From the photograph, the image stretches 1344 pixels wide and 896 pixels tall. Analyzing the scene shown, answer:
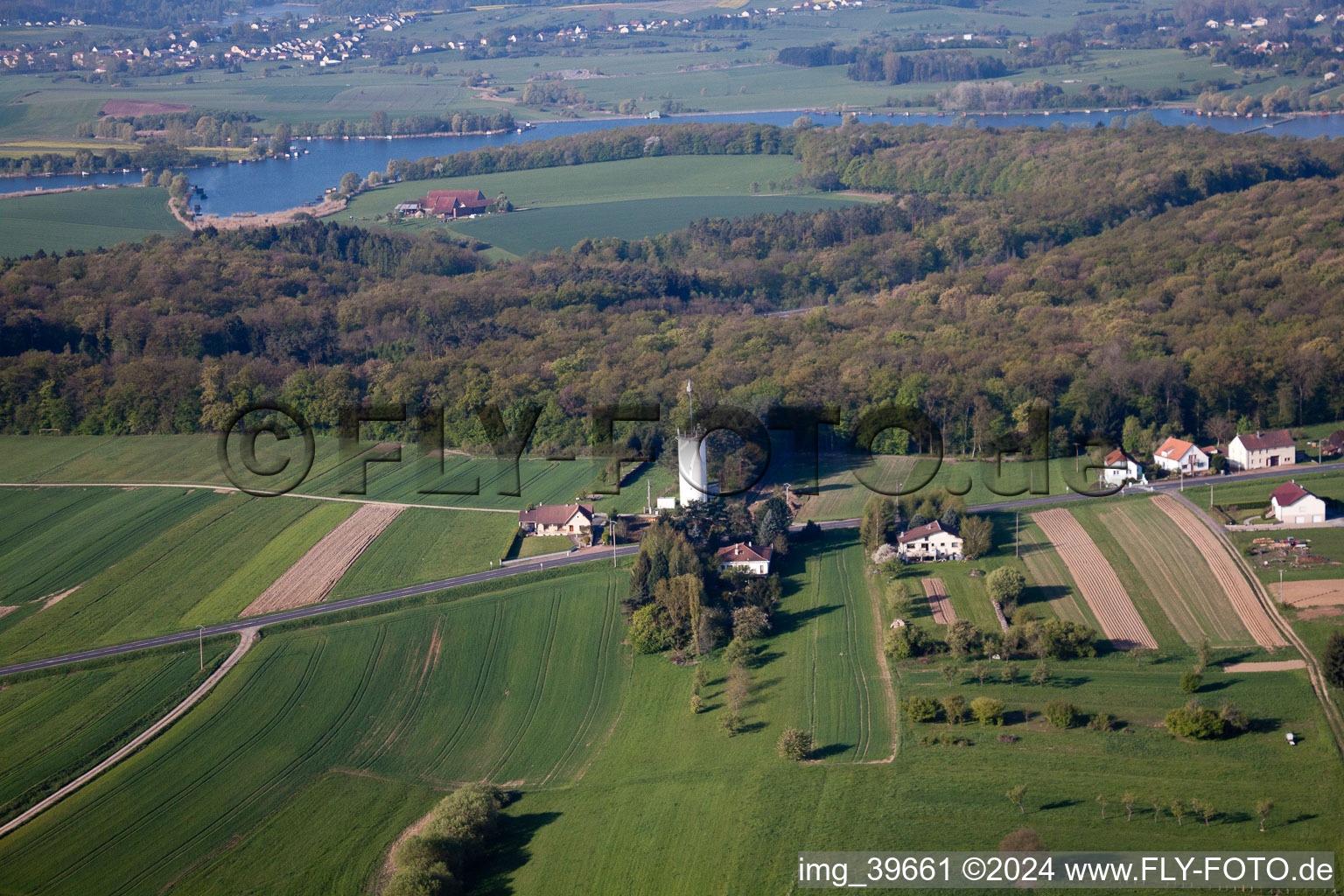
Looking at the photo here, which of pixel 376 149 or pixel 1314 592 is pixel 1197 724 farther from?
pixel 376 149

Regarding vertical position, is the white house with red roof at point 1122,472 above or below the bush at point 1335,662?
above

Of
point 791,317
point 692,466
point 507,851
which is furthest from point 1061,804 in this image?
point 791,317

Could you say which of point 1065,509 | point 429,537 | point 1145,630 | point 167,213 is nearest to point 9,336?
point 429,537

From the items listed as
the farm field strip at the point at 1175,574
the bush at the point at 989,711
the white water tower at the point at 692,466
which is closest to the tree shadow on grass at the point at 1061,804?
the bush at the point at 989,711

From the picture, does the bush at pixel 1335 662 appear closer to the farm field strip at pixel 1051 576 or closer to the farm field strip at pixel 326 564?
the farm field strip at pixel 1051 576

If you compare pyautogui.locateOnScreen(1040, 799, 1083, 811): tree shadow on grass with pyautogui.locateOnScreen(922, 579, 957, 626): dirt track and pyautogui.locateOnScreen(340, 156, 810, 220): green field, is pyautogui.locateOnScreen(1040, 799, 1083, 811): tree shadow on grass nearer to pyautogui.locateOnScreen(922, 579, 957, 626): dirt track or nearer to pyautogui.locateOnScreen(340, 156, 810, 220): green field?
pyautogui.locateOnScreen(922, 579, 957, 626): dirt track

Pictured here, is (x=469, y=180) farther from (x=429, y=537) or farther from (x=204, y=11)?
(x=204, y=11)

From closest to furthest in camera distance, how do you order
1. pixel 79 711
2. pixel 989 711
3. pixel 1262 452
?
pixel 989 711 < pixel 79 711 < pixel 1262 452
